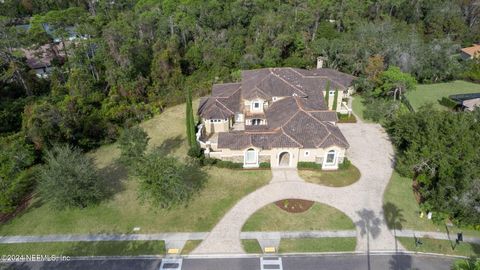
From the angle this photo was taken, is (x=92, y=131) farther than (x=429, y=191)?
Yes

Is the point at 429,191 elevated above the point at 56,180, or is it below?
below

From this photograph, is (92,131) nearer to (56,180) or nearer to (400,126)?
(56,180)

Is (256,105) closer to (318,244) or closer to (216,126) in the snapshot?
(216,126)

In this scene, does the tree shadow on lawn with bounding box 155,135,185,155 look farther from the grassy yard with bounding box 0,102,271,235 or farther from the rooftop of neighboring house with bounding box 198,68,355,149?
the grassy yard with bounding box 0,102,271,235

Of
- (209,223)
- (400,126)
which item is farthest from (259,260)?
(400,126)

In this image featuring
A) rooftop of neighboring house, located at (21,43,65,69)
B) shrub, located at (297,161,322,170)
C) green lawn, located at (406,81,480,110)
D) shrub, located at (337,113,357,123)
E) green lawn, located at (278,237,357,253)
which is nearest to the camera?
green lawn, located at (278,237,357,253)

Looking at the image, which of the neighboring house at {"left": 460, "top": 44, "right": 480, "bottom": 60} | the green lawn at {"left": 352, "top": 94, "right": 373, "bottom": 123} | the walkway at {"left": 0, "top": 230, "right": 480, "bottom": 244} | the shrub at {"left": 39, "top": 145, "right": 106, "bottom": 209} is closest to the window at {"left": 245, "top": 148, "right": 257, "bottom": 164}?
the walkway at {"left": 0, "top": 230, "right": 480, "bottom": 244}

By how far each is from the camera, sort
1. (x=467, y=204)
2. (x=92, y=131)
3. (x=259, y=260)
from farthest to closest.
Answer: (x=92, y=131)
(x=467, y=204)
(x=259, y=260)
